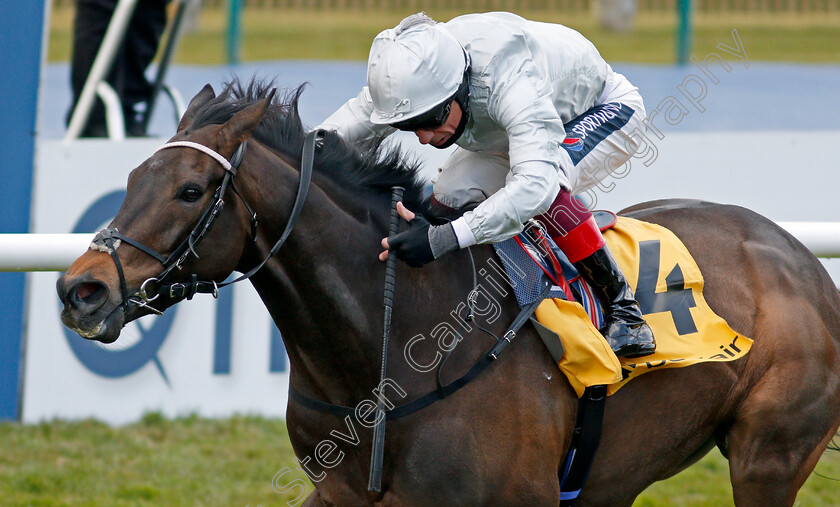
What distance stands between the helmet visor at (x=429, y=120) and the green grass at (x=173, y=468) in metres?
2.27

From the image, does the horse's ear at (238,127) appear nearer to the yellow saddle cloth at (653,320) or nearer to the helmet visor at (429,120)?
the helmet visor at (429,120)

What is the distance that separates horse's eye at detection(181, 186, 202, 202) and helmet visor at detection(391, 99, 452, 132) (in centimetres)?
57

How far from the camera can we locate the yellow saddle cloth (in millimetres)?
2822

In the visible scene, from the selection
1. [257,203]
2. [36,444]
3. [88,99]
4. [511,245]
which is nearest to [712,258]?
[511,245]

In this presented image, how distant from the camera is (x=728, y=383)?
10.3 feet

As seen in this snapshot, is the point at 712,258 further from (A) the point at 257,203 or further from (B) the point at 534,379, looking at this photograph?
(A) the point at 257,203

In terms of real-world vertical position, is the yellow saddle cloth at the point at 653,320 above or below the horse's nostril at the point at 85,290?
below

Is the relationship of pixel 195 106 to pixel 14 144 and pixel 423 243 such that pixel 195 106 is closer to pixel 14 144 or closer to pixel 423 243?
pixel 423 243

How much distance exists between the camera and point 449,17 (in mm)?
16625

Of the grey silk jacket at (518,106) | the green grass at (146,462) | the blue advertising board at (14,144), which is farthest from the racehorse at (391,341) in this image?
the blue advertising board at (14,144)

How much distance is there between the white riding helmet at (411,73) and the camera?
2.56 m

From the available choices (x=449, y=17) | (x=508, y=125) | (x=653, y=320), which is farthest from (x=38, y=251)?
(x=449, y=17)

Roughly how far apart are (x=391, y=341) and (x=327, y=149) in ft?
1.91

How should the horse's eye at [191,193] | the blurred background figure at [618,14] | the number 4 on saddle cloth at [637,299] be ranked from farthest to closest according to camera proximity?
1. the blurred background figure at [618,14]
2. the number 4 on saddle cloth at [637,299]
3. the horse's eye at [191,193]
